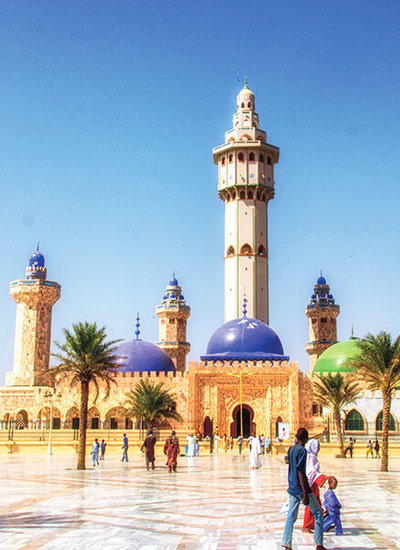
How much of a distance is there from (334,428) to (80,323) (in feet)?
73.9

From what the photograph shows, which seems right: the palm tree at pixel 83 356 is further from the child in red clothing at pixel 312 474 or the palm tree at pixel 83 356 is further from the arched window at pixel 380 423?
the arched window at pixel 380 423

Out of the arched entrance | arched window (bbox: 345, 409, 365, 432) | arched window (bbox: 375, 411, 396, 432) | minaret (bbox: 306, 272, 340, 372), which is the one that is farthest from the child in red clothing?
minaret (bbox: 306, 272, 340, 372)

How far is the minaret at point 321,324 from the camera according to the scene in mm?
61969

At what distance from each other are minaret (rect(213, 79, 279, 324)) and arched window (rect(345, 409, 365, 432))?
1026cm

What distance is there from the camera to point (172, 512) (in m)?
10.4

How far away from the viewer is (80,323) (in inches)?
928

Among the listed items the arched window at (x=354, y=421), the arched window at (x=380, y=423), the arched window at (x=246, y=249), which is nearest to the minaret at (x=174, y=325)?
the arched window at (x=246, y=249)

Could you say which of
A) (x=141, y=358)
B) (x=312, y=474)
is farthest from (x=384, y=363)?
(x=141, y=358)

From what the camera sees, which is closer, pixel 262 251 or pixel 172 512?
pixel 172 512

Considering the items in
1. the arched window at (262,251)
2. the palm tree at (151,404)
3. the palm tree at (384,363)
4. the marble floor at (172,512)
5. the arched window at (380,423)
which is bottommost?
the marble floor at (172,512)

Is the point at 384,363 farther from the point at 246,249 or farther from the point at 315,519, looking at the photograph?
the point at 246,249

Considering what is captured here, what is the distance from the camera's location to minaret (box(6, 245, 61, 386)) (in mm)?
48156

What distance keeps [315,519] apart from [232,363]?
3511 cm

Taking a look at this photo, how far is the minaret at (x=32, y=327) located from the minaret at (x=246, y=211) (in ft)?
46.1
